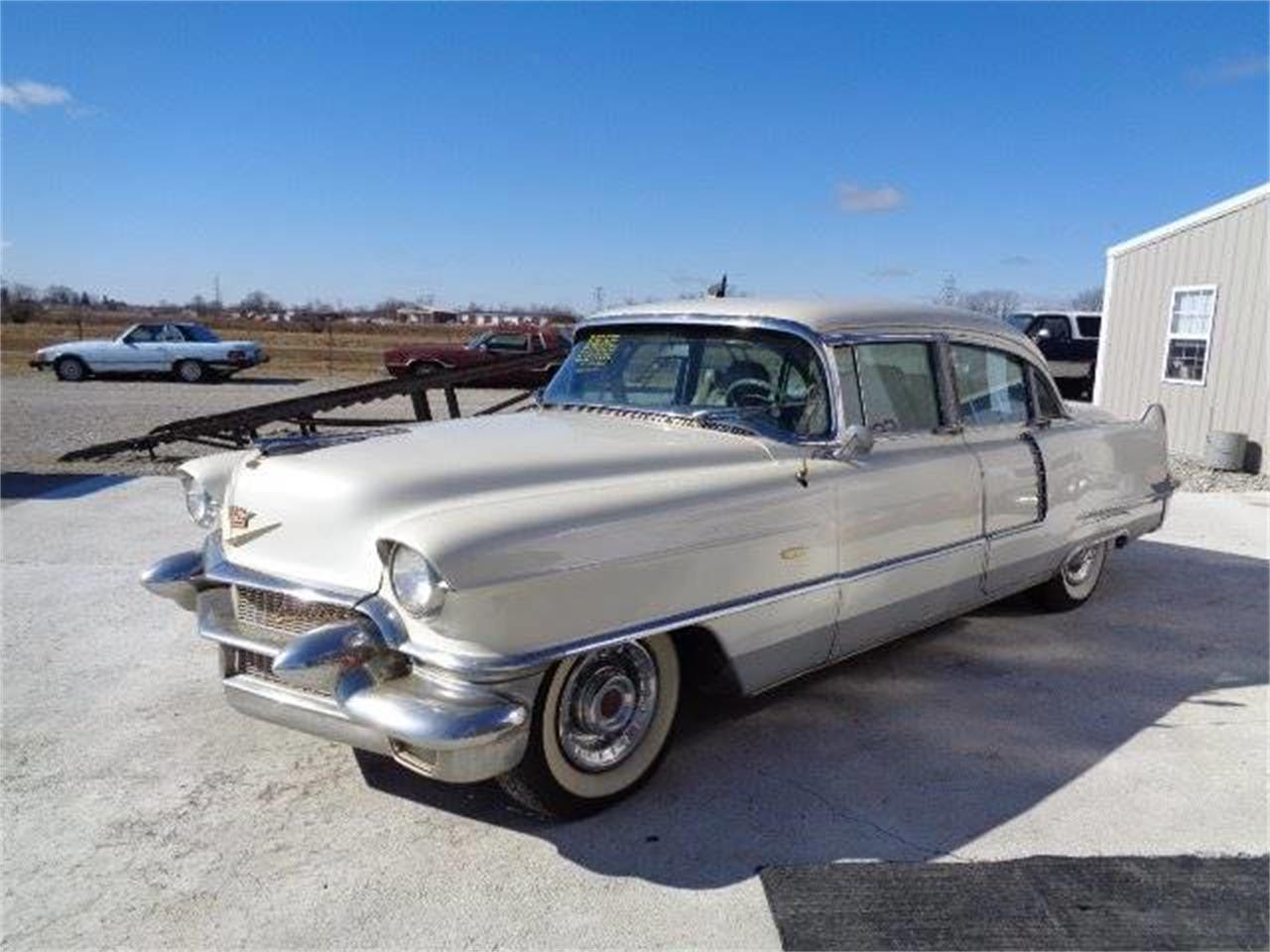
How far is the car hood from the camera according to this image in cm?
300

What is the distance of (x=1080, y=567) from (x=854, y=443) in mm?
2731

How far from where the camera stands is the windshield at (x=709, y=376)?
13.4ft

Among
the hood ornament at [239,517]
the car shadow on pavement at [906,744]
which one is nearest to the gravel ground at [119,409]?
the hood ornament at [239,517]

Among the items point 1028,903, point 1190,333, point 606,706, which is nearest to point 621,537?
point 606,706

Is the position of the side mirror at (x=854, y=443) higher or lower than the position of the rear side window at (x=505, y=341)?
higher

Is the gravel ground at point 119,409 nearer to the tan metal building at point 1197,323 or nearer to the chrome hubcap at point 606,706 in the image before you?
the chrome hubcap at point 606,706

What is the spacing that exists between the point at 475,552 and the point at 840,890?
1.47 metres

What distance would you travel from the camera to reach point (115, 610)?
5.41 meters

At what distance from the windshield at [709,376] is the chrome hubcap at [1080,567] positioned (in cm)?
246

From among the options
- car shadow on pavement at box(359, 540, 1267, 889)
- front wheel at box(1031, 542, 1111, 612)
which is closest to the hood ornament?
car shadow on pavement at box(359, 540, 1267, 889)

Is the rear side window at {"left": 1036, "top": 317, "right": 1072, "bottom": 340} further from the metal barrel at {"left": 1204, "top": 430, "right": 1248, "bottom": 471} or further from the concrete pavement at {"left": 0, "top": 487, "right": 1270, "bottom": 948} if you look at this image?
the concrete pavement at {"left": 0, "top": 487, "right": 1270, "bottom": 948}

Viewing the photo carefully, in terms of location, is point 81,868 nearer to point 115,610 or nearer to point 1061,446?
point 115,610

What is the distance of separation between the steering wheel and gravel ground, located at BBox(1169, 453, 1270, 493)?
7547mm

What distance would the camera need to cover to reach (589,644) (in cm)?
305
